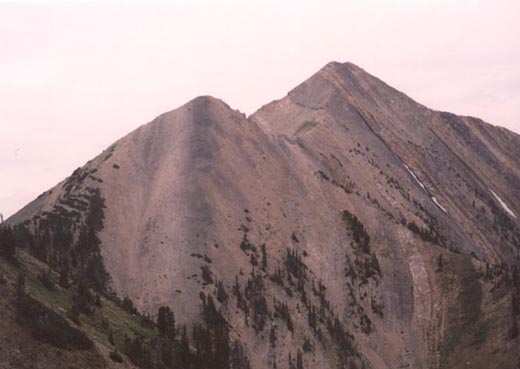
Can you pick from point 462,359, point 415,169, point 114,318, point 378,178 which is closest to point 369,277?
point 462,359

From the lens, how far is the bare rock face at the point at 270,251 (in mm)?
99625

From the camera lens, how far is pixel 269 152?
5960 inches

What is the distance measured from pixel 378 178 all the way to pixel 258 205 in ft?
184

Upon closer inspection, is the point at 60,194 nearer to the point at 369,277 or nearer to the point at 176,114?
the point at 176,114

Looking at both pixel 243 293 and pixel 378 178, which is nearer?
pixel 243 293

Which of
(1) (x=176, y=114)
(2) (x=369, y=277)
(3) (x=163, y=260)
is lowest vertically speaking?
(2) (x=369, y=277)

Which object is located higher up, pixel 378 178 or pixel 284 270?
pixel 378 178

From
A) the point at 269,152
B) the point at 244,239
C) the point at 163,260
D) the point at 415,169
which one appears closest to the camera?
the point at 163,260

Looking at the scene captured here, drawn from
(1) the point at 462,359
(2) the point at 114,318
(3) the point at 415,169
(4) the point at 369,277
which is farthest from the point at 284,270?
(3) the point at 415,169

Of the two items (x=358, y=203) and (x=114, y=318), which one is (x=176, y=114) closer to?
(x=358, y=203)

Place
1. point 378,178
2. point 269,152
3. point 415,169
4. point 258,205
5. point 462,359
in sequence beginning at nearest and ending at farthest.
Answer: point 462,359
point 258,205
point 269,152
point 378,178
point 415,169

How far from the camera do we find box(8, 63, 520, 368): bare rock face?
99.6m

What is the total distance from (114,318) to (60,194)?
69.9 meters

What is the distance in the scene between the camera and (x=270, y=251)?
11719 centimetres
